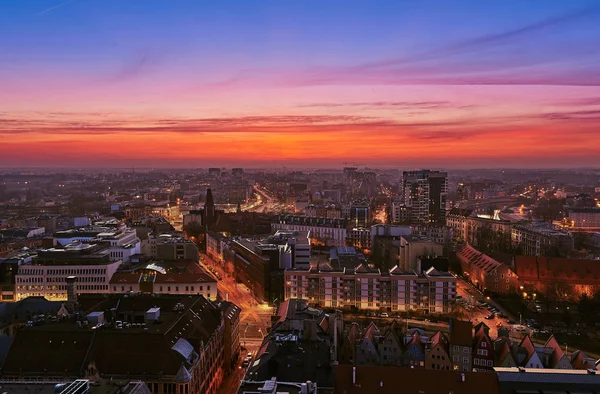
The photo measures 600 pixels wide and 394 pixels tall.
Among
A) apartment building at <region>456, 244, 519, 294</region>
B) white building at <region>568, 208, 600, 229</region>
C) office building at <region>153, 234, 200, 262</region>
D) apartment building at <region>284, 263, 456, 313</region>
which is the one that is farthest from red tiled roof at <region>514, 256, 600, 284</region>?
white building at <region>568, 208, 600, 229</region>

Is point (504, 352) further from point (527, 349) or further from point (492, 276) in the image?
point (492, 276)

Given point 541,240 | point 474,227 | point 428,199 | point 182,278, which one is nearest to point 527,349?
point 182,278

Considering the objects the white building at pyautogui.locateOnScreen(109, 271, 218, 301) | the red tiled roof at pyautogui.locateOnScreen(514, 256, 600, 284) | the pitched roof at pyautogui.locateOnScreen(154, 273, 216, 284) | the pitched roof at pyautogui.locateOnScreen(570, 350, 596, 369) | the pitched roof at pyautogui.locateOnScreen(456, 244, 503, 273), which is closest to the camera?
the pitched roof at pyautogui.locateOnScreen(570, 350, 596, 369)

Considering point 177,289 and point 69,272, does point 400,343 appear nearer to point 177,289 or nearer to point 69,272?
point 177,289

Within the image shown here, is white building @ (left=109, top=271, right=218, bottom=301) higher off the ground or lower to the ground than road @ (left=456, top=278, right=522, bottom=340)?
higher

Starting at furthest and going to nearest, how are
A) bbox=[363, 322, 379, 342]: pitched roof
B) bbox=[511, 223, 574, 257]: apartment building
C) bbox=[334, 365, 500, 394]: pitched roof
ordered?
1. bbox=[511, 223, 574, 257]: apartment building
2. bbox=[363, 322, 379, 342]: pitched roof
3. bbox=[334, 365, 500, 394]: pitched roof

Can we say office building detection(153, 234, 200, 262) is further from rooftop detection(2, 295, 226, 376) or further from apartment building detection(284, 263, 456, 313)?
rooftop detection(2, 295, 226, 376)

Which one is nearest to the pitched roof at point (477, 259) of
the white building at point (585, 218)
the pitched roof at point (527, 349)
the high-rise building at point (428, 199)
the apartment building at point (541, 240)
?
the apartment building at point (541, 240)
